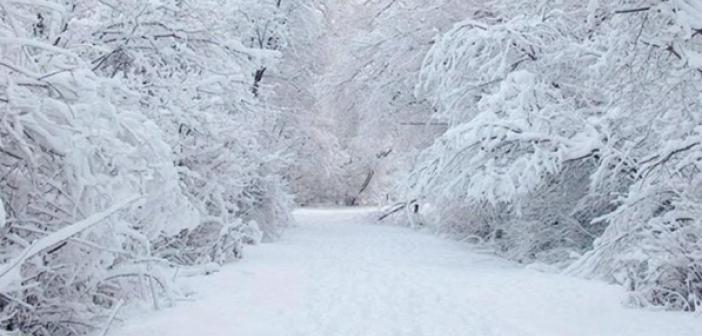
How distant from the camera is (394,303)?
8172 millimetres

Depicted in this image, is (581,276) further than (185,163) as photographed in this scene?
No

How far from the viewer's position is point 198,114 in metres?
9.73

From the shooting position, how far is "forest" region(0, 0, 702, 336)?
531cm

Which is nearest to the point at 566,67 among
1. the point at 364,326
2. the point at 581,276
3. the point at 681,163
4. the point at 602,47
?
the point at 602,47

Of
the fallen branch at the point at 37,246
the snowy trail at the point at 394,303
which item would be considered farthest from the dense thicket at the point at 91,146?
the snowy trail at the point at 394,303

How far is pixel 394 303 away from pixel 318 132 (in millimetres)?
15083

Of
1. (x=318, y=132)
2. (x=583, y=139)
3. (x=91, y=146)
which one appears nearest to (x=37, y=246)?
(x=91, y=146)

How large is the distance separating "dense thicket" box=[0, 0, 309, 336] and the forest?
0.02 m

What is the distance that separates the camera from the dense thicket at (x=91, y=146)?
5.00m

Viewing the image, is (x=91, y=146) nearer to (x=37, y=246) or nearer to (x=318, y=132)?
(x=37, y=246)

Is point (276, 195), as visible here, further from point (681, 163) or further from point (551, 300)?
point (681, 163)

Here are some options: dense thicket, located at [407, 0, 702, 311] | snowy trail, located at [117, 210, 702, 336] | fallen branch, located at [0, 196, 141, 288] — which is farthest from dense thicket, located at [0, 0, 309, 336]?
dense thicket, located at [407, 0, 702, 311]

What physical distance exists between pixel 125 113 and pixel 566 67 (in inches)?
358

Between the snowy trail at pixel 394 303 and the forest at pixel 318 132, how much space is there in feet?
1.43
